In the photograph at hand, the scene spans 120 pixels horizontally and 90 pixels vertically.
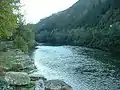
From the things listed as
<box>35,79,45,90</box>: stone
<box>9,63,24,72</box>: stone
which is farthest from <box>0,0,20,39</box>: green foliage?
<box>9,63,24,72</box>: stone

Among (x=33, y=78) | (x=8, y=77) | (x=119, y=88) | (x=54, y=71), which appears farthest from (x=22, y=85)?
(x=54, y=71)

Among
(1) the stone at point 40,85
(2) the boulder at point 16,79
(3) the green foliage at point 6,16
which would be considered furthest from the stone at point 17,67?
(3) the green foliage at point 6,16

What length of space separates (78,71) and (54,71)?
6784 millimetres

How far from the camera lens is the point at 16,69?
60531 mm

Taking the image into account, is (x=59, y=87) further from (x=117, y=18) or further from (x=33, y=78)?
(x=117, y=18)

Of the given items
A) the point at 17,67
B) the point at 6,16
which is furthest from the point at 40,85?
the point at 6,16

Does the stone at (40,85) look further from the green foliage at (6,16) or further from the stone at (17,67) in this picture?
the green foliage at (6,16)

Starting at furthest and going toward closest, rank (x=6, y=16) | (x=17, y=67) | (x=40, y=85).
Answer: (x=17, y=67)
(x=40, y=85)
(x=6, y=16)

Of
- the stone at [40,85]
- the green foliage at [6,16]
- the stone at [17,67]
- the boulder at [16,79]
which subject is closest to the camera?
the green foliage at [6,16]

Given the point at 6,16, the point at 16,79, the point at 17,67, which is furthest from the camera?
the point at 17,67

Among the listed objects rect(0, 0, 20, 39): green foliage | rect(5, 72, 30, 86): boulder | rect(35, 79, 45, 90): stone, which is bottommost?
rect(35, 79, 45, 90): stone

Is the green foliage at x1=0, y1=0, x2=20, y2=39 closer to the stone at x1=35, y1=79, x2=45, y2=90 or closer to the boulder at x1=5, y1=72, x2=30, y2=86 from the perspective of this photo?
the boulder at x1=5, y1=72, x2=30, y2=86

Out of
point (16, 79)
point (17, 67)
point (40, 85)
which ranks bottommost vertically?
point (40, 85)

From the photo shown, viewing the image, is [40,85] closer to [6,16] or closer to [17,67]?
[17,67]
